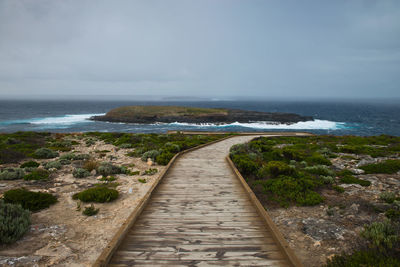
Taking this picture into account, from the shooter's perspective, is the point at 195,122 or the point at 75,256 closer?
the point at 75,256

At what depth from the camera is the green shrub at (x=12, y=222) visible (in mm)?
4984

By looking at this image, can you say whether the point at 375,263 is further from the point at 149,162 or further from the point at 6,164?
the point at 6,164

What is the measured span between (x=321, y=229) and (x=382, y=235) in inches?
54.2

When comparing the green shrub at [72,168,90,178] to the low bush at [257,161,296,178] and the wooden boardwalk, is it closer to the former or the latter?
the wooden boardwalk

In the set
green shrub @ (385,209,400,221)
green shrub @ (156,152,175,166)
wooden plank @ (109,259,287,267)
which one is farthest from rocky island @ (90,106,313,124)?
wooden plank @ (109,259,287,267)

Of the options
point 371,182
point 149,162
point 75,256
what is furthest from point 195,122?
point 75,256

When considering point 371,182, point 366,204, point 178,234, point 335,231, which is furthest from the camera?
point 371,182

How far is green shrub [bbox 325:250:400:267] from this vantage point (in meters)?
3.80

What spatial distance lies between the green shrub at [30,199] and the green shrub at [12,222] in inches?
30.5

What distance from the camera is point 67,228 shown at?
585cm

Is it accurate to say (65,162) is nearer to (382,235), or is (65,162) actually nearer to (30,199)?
(30,199)

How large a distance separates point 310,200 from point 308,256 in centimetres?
311

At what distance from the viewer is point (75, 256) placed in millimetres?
4746

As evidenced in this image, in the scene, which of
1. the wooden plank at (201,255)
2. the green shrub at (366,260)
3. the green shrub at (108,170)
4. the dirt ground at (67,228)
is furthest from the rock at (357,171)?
the green shrub at (108,170)
